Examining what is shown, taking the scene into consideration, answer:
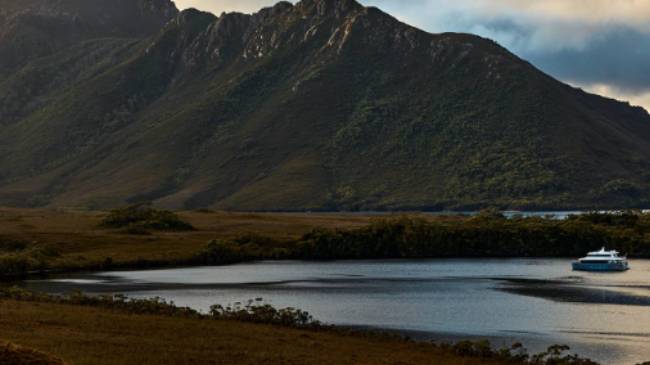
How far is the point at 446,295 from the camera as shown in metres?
112

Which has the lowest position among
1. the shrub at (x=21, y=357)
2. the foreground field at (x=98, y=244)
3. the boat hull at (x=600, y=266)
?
the shrub at (x=21, y=357)

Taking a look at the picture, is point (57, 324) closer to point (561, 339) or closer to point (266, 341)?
point (266, 341)

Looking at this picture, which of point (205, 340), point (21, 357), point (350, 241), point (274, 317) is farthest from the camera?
point (350, 241)

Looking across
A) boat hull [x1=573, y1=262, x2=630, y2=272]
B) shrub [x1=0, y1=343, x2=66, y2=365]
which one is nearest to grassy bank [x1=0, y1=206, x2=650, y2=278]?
boat hull [x1=573, y1=262, x2=630, y2=272]

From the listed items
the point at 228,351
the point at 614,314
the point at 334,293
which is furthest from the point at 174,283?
the point at 228,351

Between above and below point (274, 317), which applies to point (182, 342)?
below

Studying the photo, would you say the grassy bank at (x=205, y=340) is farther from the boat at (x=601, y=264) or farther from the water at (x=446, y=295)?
the boat at (x=601, y=264)

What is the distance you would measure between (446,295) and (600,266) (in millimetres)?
54911

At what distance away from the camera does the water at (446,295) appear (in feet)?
261

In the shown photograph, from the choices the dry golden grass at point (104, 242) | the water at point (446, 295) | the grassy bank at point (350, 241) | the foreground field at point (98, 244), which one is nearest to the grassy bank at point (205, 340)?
the water at point (446, 295)

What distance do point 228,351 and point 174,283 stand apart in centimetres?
6882

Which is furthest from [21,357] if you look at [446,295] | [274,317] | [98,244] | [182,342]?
[98,244]

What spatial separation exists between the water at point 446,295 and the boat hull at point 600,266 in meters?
2.67

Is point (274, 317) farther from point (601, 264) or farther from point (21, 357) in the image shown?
point (601, 264)
